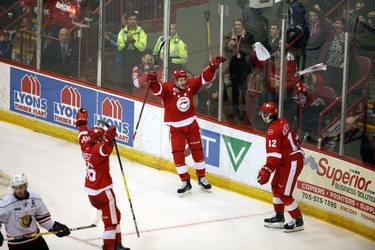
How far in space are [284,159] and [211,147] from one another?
1.57 metres

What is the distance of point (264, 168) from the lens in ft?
36.2

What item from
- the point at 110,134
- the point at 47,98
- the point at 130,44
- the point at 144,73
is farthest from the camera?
the point at 47,98

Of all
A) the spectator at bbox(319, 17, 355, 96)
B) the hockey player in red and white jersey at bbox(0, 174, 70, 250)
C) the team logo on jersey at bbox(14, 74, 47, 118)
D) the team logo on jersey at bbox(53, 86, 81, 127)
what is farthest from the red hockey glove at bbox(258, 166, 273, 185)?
the team logo on jersey at bbox(14, 74, 47, 118)

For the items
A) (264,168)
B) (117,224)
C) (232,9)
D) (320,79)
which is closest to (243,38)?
(232,9)

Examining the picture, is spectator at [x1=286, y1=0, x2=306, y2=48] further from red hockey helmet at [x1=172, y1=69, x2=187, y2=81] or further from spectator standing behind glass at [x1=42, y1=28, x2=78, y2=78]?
spectator standing behind glass at [x1=42, y1=28, x2=78, y2=78]

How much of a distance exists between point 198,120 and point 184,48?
803 mm

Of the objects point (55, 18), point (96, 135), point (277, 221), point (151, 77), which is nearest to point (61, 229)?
point (96, 135)

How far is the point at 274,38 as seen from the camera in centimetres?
1198

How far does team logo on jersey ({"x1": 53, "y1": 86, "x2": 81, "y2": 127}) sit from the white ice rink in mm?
528

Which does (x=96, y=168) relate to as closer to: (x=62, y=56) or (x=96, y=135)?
(x=96, y=135)

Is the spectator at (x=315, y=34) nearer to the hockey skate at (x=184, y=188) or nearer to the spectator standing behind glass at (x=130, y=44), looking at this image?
the hockey skate at (x=184, y=188)

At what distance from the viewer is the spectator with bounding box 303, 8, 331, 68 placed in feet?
38.0

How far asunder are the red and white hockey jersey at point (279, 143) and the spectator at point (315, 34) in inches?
31.6

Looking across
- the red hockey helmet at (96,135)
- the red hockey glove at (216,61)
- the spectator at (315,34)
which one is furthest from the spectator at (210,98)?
the red hockey helmet at (96,135)
